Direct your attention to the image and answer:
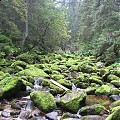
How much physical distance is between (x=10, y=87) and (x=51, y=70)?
17.6 feet

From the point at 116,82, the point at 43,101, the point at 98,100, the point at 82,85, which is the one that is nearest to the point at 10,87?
the point at 43,101

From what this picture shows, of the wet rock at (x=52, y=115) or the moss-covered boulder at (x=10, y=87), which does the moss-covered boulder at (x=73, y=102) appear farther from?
the moss-covered boulder at (x=10, y=87)

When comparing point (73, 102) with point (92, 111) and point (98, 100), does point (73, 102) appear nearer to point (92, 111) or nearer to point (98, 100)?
point (92, 111)

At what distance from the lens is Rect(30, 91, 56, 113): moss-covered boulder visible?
658 cm

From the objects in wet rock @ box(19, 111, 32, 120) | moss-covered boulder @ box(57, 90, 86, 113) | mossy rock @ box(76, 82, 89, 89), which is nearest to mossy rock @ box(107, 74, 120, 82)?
mossy rock @ box(76, 82, 89, 89)

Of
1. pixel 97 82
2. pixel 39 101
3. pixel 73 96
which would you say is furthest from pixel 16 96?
pixel 97 82

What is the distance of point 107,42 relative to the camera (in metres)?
16.7

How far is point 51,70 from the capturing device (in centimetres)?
1282

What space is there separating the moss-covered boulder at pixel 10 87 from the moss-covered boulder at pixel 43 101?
0.97 meters

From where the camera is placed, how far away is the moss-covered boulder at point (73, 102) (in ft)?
22.0

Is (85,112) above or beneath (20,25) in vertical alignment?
beneath

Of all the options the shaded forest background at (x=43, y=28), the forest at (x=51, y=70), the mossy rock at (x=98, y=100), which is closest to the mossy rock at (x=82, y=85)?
the forest at (x=51, y=70)

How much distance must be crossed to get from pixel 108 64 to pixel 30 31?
24.1ft

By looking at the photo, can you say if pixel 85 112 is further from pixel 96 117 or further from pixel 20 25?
pixel 20 25
